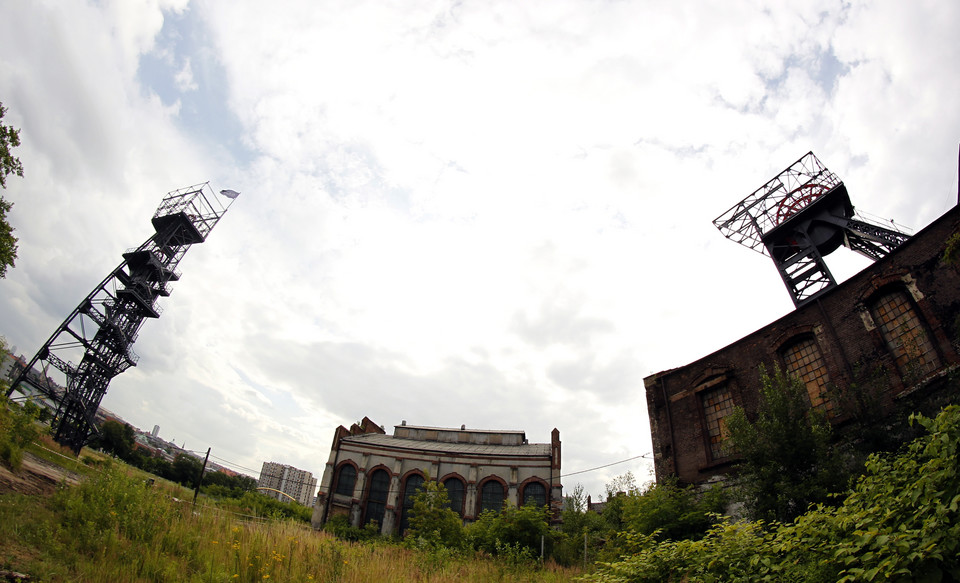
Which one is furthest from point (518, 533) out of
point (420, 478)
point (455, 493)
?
point (420, 478)

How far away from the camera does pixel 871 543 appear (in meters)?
4.18

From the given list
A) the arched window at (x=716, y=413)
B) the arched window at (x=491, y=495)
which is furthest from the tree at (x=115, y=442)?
the arched window at (x=716, y=413)

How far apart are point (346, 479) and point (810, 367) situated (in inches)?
1104

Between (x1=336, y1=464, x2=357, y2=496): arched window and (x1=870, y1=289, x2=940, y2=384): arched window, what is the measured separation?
29191mm

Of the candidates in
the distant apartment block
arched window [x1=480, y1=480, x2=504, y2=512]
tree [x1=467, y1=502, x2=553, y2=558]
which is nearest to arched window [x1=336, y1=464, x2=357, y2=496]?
arched window [x1=480, y1=480, x2=504, y2=512]

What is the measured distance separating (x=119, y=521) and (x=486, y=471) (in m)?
23.6

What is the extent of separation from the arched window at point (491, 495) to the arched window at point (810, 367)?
1913 cm

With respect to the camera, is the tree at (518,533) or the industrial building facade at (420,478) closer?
the tree at (518,533)

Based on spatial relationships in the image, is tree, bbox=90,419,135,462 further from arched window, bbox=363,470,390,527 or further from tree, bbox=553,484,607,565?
tree, bbox=553,484,607,565

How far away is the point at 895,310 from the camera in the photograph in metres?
11.7

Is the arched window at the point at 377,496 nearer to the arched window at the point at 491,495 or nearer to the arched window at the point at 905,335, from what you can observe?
the arched window at the point at 491,495

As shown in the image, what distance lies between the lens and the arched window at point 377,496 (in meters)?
28.2

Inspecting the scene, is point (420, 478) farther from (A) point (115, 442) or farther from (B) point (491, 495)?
(A) point (115, 442)

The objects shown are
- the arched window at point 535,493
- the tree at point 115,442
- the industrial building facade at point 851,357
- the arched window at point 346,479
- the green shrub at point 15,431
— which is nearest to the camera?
the green shrub at point 15,431
